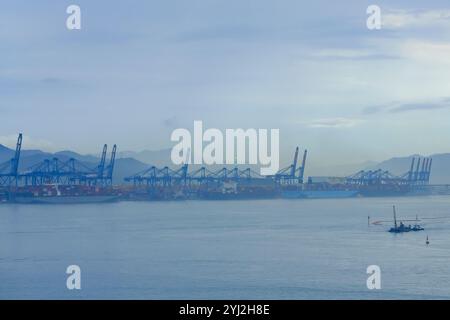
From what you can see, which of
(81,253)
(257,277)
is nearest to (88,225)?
(81,253)

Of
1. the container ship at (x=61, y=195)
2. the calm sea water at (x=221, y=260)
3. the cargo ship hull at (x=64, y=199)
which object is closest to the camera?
the calm sea water at (x=221, y=260)

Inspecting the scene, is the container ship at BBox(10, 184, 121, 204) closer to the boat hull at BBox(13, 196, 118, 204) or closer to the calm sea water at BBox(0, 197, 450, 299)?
the boat hull at BBox(13, 196, 118, 204)

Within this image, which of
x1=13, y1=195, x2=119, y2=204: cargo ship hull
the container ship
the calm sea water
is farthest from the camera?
the container ship

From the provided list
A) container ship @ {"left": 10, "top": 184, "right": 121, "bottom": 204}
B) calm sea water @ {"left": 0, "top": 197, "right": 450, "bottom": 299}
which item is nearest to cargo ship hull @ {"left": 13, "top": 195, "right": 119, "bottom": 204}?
container ship @ {"left": 10, "top": 184, "right": 121, "bottom": 204}

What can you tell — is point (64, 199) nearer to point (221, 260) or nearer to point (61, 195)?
point (61, 195)

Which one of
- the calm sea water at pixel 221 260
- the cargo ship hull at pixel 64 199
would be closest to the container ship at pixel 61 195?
the cargo ship hull at pixel 64 199

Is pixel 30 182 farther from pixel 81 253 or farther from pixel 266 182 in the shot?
pixel 81 253

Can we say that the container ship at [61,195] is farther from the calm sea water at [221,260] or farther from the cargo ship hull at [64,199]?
the calm sea water at [221,260]

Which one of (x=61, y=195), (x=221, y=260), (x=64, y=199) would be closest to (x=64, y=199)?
(x=64, y=199)
